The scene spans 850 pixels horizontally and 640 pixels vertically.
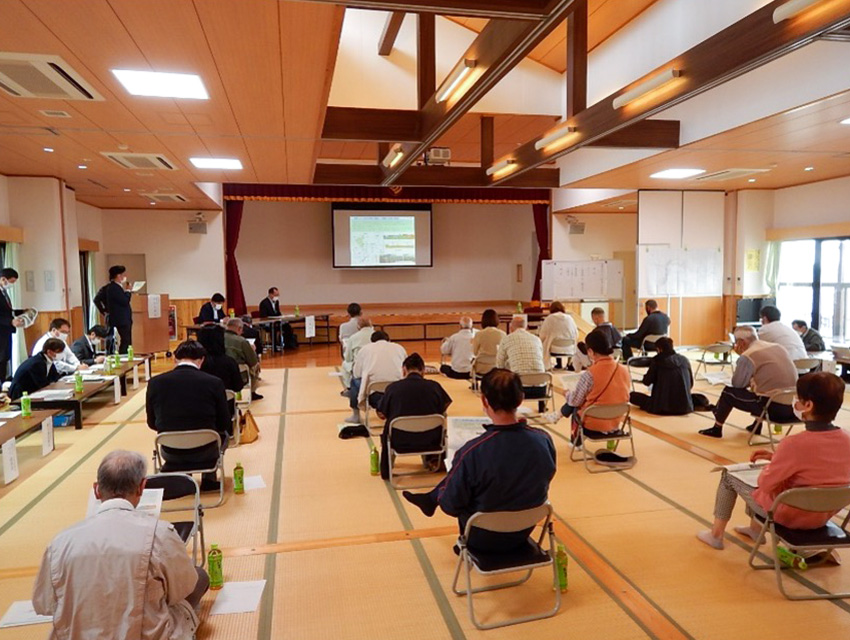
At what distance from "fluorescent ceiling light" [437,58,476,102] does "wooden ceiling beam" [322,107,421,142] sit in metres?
1.27

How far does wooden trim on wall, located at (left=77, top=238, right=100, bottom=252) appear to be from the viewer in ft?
36.7

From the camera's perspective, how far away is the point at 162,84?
444 centimetres

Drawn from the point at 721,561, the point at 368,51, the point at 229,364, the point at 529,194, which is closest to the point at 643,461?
the point at 721,561

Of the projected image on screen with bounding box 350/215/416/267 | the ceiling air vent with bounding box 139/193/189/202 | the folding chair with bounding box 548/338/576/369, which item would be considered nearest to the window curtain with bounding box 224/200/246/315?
the ceiling air vent with bounding box 139/193/189/202

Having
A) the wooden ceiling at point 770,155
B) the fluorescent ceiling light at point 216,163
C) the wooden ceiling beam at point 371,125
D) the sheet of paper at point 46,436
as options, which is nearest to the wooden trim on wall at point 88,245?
the fluorescent ceiling light at point 216,163

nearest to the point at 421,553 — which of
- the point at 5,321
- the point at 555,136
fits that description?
the point at 555,136

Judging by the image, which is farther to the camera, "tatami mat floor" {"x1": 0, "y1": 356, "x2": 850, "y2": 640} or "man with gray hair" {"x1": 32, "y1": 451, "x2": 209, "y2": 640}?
"tatami mat floor" {"x1": 0, "y1": 356, "x2": 850, "y2": 640}

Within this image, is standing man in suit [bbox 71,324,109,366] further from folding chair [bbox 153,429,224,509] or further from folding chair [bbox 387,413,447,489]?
folding chair [bbox 387,413,447,489]

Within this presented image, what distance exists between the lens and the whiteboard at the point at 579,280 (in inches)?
514

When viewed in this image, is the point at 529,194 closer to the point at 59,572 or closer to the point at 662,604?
the point at 662,604

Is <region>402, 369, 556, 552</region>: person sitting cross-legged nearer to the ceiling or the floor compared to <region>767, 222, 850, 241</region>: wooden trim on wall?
nearer to the floor

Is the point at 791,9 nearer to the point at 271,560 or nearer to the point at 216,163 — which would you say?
the point at 271,560

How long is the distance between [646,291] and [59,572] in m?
11.1

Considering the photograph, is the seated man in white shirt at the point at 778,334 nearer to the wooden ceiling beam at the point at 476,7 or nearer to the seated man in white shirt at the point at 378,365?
the seated man in white shirt at the point at 378,365
